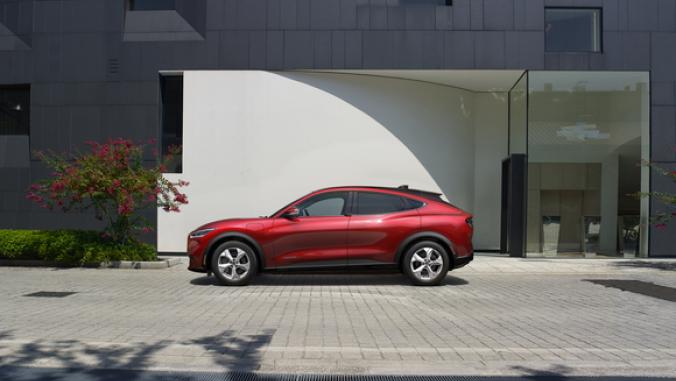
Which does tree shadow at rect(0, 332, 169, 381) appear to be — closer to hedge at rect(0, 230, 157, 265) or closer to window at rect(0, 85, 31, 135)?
hedge at rect(0, 230, 157, 265)

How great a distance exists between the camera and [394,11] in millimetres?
14719

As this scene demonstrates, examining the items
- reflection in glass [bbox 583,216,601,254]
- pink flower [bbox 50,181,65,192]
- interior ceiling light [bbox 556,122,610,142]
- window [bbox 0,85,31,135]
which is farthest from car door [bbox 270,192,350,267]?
window [bbox 0,85,31,135]

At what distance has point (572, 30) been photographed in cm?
1492

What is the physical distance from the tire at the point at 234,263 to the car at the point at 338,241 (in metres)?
0.02

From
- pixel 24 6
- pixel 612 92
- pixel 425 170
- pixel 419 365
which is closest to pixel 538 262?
pixel 425 170

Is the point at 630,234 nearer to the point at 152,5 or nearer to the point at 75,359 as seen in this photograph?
the point at 75,359

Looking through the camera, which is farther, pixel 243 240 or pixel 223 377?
pixel 243 240

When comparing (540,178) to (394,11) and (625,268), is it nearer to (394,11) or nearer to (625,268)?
(625,268)

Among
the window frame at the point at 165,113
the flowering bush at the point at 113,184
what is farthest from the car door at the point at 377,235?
the window frame at the point at 165,113

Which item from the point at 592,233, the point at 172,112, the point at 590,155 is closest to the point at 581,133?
the point at 590,155

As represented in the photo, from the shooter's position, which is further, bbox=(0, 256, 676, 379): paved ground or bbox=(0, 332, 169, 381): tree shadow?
bbox=(0, 256, 676, 379): paved ground

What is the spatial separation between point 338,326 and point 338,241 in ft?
9.78

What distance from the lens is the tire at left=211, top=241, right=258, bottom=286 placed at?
9547mm

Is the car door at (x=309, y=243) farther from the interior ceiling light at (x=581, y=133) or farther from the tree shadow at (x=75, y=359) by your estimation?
the interior ceiling light at (x=581, y=133)
